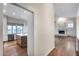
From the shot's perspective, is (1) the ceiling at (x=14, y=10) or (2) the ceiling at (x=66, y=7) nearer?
(1) the ceiling at (x=14, y=10)

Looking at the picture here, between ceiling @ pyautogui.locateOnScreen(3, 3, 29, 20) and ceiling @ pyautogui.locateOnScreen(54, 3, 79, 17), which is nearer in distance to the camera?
ceiling @ pyautogui.locateOnScreen(3, 3, 29, 20)

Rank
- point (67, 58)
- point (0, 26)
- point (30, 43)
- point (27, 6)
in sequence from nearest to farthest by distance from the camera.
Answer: point (67, 58), point (0, 26), point (27, 6), point (30, 43)

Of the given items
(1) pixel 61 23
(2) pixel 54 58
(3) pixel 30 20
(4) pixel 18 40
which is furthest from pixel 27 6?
(1) pixel 61 23

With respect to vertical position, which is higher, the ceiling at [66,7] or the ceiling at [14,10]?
the ceiling at [66,7]

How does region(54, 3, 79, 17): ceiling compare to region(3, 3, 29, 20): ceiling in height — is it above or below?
above

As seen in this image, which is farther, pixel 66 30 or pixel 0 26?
pixel 66 30

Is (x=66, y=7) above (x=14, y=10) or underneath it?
above

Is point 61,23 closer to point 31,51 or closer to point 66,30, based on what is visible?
point 66,30

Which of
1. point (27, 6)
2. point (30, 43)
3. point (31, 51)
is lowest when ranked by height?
point (31, 51)

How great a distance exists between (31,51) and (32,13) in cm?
124

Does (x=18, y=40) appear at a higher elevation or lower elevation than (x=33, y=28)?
lower

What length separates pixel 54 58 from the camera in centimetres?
113

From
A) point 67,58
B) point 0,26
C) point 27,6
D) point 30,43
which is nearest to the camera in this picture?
point 67,58

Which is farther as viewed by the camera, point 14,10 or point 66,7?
point 66,7
